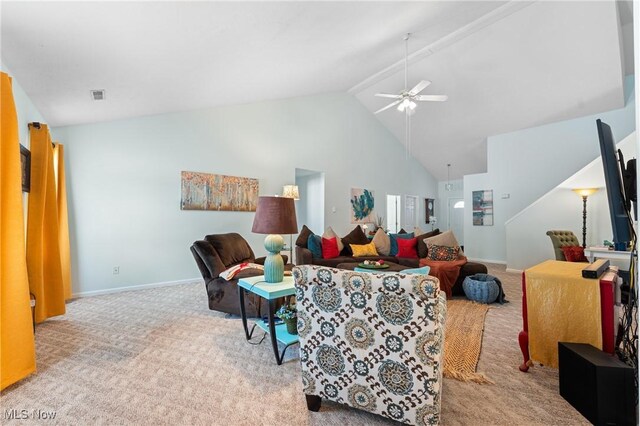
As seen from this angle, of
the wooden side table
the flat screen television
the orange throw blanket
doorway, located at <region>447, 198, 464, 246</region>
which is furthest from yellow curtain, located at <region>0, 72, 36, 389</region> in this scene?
doorway, located at <region>447, 198, 464, 246</region>

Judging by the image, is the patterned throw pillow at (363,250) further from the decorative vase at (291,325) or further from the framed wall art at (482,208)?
→ the framed wall art at (482,208)

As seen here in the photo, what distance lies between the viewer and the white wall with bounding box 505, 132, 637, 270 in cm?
481

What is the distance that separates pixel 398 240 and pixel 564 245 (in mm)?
2512

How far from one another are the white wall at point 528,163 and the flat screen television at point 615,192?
5.54 meters

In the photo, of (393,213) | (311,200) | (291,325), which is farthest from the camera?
(393,213)

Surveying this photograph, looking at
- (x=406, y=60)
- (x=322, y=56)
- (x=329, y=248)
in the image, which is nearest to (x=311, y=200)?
(x=329, y=248)

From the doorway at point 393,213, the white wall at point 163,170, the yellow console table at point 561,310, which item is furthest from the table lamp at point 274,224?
the doorway at point 393,213

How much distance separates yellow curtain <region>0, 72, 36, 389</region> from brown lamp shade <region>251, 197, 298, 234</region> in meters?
1.53

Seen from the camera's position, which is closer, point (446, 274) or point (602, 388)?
point (602, 388)

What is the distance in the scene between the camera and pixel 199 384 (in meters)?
1.87

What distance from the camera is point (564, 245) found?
178 inches

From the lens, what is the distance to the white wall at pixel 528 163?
5.62 meters
